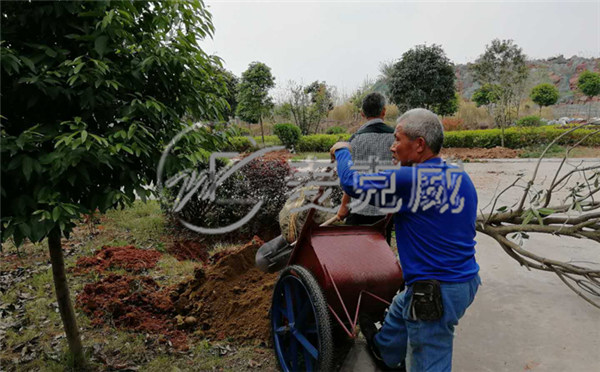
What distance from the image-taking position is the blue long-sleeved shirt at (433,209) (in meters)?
2.00

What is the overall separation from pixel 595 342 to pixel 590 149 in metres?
17.0

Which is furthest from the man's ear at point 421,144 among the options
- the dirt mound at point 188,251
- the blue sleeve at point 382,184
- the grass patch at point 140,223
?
the grass patch at point 140,223

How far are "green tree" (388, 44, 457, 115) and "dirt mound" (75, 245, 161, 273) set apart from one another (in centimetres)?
1731

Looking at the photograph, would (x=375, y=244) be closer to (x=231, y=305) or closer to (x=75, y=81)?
(x=231, y=305)

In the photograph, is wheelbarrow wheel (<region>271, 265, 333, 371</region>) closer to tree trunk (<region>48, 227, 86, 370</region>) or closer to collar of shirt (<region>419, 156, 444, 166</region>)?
collar of shirt (<region>419, 156, 444, 166</region>)

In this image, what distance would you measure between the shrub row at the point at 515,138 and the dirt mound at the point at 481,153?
0.58 metres

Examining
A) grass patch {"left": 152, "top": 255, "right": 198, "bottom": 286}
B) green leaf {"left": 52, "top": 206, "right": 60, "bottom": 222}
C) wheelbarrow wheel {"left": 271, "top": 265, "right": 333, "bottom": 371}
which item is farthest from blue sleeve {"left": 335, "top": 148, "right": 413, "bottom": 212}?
grass patch {"left": 152, "top": 255, "right": 198, "bottom": 286}

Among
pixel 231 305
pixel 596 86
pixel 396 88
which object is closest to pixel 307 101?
pixel 396 88

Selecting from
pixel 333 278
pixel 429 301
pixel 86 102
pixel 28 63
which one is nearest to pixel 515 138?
pixel 333 278

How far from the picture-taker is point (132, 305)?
390cm

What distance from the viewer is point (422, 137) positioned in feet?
6.66

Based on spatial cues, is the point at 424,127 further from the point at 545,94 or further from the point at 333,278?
the point at 545,94

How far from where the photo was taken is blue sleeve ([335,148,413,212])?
201 centimetres

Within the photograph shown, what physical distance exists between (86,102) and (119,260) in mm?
3200
